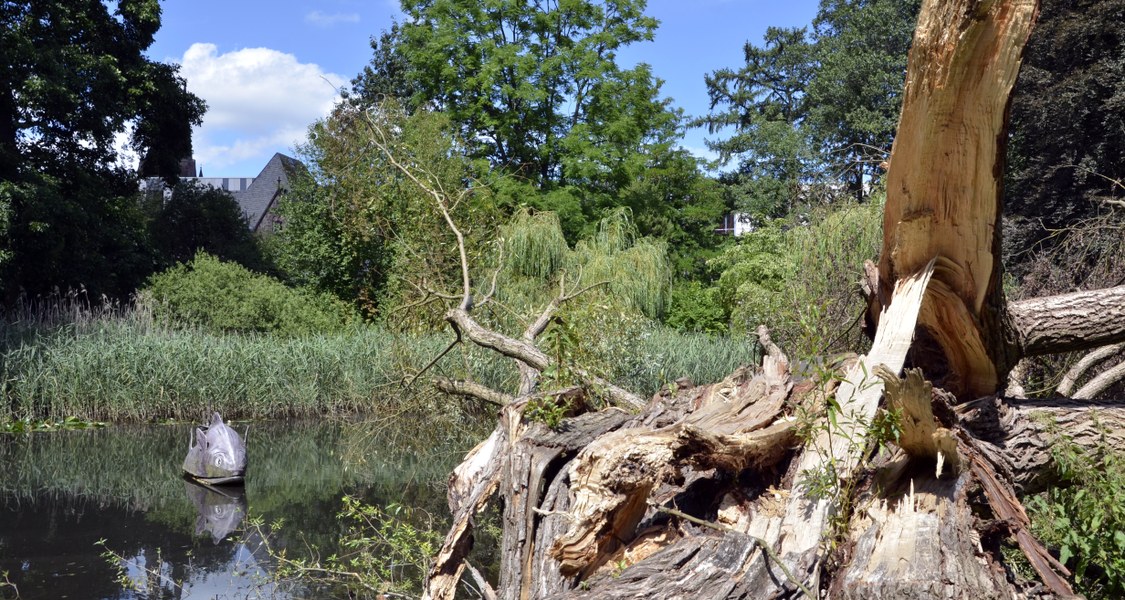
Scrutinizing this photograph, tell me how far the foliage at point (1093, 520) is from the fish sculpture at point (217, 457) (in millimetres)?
7825

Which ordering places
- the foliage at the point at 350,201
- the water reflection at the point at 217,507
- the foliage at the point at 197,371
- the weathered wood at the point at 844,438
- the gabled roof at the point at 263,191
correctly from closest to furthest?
the weathered wood at the point at 844,438 < the water reflection at the point at 217,507 < the foliage at the point at 197,371 < the foliage at the point at 350,201 < the gabled roof at the point at 263,191

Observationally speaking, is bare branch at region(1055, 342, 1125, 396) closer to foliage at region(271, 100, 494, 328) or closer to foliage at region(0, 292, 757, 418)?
foliage at region(0, 292, 757, 418)

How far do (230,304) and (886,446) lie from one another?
15838 millimetres

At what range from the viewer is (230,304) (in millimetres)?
17328

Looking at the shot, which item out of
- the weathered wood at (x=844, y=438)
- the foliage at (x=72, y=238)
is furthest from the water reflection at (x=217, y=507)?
the foliage at (x=72, y=238)

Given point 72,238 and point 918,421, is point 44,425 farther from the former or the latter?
point 918,421

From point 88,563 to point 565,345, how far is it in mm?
4373

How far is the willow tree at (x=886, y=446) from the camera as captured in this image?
2.92 meters

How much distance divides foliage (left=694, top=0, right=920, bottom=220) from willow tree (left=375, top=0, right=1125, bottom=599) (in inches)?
681

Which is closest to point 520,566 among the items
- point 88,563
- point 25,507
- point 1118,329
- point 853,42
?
point 1118,329

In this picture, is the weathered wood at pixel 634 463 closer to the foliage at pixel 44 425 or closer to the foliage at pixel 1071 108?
the foliage at pixel 44 425

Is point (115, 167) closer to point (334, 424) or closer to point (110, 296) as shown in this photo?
point (110, 296)

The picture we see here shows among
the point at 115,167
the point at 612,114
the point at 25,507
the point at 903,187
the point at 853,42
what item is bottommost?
the point at 25,507

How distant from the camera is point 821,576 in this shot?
3086 mm
